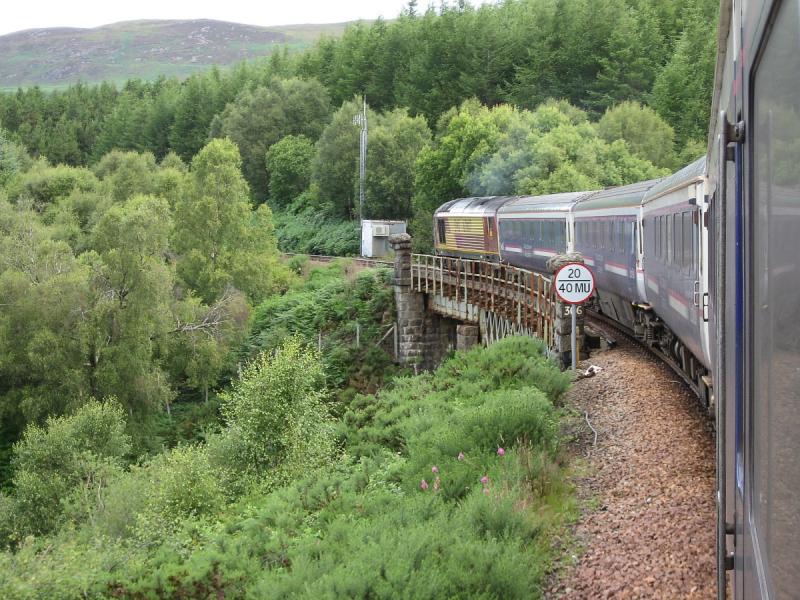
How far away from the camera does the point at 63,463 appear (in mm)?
27312

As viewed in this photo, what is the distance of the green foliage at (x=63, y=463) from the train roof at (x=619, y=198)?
1294 centimetres

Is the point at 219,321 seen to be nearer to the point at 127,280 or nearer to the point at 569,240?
the point at 127,280

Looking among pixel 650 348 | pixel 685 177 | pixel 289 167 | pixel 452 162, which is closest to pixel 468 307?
pixel 650 348

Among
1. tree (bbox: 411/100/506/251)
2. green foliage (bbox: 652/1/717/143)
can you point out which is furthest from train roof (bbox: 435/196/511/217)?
green foliage (bbox: 652/1/717/143)

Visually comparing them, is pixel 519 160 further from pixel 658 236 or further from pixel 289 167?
pixel 289 167

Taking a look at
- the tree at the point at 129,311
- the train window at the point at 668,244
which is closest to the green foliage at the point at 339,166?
the tree at the point at 129,311

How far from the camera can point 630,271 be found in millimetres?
A: 18406

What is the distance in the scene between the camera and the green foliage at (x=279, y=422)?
19.4 meters

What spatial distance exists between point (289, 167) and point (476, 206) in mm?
50456

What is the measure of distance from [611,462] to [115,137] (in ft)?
392

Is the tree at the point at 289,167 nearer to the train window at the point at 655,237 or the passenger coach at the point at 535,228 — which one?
the passenger coach at the point at 535,228

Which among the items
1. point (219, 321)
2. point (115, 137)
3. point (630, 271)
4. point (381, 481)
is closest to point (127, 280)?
point (219, 321)

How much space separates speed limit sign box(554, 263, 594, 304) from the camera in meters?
15.8

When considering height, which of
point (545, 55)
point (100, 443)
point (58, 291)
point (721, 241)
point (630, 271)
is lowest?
point (100, 443)
